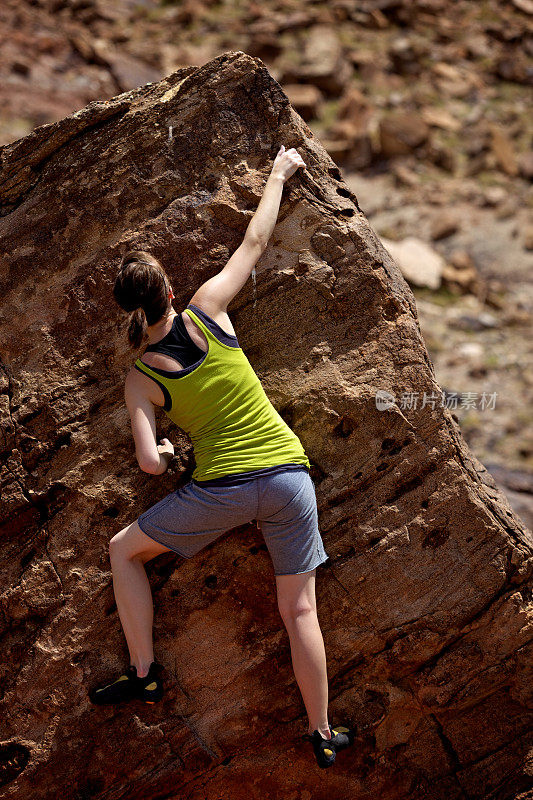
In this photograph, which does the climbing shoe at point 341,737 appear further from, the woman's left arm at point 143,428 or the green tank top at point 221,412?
the woman's left arm at point 143,428

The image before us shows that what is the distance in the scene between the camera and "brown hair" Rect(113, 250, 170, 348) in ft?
11.1

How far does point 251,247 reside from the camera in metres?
3.75

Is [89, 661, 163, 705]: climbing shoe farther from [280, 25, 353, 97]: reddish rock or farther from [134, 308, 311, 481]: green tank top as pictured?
[280, 25, 353, 97]: reddish rock

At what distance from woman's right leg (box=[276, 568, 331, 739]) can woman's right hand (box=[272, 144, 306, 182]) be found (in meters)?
1.95

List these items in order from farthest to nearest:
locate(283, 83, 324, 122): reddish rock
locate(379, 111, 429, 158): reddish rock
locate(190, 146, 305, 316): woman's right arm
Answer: locate(283, 83, 324, 122): reddish rock, locate(379, 111, 429, 158): reddish rock, locate(190, 146, 305, 316): woman's right arm

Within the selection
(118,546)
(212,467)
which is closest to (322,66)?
(212,467)

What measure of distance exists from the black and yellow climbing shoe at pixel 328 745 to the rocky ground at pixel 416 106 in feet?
11.9

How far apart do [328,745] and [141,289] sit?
2277 millimetres

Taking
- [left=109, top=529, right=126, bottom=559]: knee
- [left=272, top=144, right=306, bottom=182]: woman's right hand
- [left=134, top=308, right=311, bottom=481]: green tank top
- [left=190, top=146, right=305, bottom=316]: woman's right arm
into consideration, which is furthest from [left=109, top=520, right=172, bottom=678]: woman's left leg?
[left=272, top=144, right=306, bottom=182]: woman's right hand

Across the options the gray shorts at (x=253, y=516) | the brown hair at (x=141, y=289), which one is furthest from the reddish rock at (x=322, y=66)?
the gray shorts at (x=253, y=516)

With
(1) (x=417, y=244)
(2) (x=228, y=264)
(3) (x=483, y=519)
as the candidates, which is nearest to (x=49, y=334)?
(2) (x=228, y=264)

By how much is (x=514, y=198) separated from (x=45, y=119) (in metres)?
6.75

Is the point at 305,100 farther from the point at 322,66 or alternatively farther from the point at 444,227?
the point at 444,227

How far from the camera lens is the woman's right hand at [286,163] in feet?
12.8
